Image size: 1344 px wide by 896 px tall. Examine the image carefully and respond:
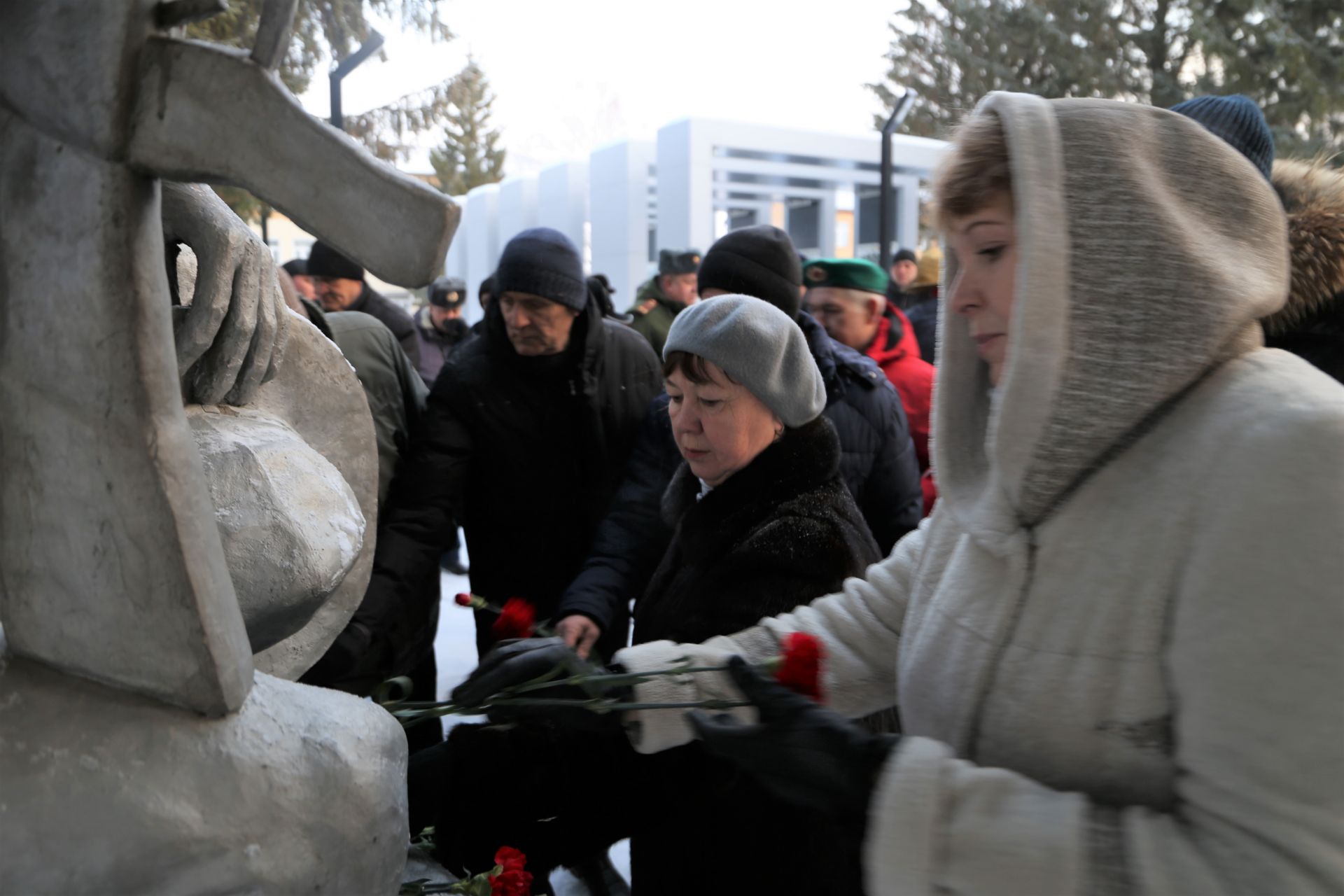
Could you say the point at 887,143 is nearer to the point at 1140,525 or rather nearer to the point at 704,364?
the point at 704,364

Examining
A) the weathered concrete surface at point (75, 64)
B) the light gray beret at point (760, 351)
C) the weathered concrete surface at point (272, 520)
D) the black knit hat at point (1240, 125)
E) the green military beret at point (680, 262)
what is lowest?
the weathered concrete surface at point (272, 520)

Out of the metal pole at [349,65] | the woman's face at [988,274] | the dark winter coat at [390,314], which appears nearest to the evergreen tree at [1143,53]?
the metal pole at [349,65]

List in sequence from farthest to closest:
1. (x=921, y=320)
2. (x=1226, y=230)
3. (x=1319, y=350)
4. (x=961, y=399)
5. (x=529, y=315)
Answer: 1. (x=921, y=320)
2. (x=529, y=315)
3. (x=1319, y=350)
4. (x=961, y=399)
5. (x=1226, y=230)

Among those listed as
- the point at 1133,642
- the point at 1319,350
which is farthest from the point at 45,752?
the point at 1319,350

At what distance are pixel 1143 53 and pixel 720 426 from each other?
14.7m

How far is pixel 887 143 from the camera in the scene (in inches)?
379

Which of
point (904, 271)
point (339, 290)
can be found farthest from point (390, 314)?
point (904, 271)

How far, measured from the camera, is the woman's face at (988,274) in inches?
50.4

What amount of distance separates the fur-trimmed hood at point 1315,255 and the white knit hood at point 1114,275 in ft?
3.34

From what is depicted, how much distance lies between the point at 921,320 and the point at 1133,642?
4.28m

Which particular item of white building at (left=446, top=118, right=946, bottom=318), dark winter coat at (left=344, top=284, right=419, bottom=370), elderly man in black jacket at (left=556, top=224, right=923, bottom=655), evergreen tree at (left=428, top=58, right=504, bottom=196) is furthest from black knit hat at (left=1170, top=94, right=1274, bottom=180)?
evergreen tree at (left=428, top=58, right=504, bottom=196)

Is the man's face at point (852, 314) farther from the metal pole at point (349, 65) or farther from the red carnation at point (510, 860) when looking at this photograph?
the metal pole at point (349, 65)

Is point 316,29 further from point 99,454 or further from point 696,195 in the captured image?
point 99,454

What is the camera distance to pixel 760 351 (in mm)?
2139
